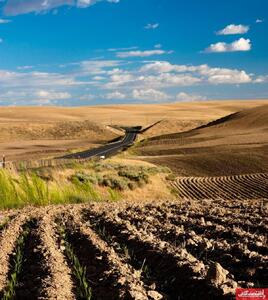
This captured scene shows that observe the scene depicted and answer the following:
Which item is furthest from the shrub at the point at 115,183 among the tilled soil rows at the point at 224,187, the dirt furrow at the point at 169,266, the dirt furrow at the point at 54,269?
the dirt furrow at the point at 169,266

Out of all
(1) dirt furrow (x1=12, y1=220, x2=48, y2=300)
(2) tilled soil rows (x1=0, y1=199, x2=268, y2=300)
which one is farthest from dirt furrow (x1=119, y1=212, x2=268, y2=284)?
(1) dirt furrow (x1=12, y1=220, x2=48, y2=300)

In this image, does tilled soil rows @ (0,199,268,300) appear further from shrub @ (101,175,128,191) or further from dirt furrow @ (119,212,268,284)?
shrub @ (101,175,128,191)

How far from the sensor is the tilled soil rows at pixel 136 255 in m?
6.86

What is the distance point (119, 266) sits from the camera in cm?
802

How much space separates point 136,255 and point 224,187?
20.3 metres

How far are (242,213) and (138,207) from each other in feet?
11.0

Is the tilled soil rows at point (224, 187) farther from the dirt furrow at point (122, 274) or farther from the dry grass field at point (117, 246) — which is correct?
the dirt furrow at point (122, 274)

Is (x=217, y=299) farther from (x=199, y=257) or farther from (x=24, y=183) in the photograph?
(x=24, y=183)

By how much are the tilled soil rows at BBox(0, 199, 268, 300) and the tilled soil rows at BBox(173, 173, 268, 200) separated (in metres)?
11.8

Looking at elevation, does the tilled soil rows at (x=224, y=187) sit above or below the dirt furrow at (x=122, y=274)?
below

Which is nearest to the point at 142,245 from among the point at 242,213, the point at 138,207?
the point at 242,213

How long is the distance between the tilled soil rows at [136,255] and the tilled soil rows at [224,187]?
11.8 meters

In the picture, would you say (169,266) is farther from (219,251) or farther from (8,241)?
(8,241)

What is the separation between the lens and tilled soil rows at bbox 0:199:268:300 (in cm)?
686
